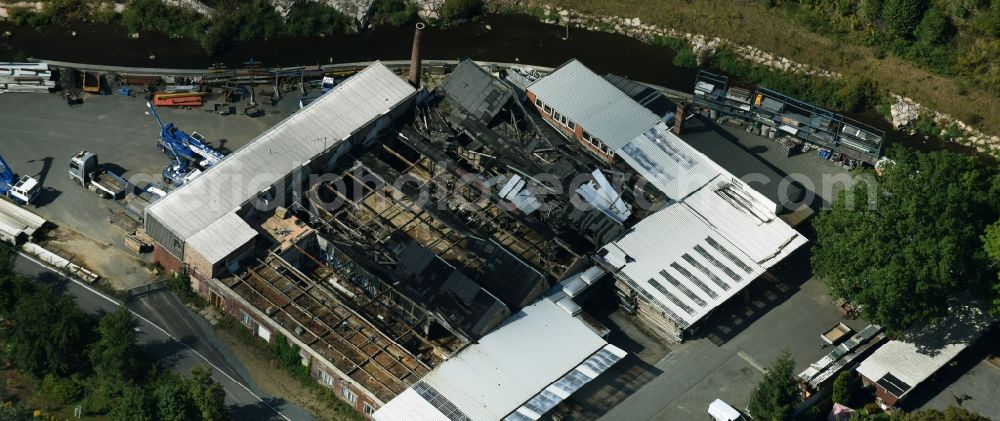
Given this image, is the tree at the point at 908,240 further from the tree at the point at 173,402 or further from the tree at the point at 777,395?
the tree at the point at 173,402

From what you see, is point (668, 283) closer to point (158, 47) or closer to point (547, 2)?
point (547, 2)

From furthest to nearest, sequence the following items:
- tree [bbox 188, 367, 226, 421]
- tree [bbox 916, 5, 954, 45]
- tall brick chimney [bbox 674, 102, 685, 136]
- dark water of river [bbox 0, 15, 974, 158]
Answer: tree [bbox 916, 5, 954, 45] → dark water of river [bbox 0, 15, 974, 158] → tall brick chimney [bbox 674, 102, 685, 136] → tree [bbox 188, 367, 226, 421]

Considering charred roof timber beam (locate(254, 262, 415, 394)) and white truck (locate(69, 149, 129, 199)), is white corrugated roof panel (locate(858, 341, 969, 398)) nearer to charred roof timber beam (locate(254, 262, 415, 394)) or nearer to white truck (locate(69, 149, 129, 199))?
charred roof timber beam (locate(254, 262, 415, 394))

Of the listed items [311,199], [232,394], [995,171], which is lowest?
[232,394]

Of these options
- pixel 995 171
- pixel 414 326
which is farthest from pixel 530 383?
pixel 995 171

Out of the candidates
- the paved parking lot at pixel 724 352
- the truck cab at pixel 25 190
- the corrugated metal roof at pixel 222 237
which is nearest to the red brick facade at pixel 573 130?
the paved parking lot at pixel 724 352

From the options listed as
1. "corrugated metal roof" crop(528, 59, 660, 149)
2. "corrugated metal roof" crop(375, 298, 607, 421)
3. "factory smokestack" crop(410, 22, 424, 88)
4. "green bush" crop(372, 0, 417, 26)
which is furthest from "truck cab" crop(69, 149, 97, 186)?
"corrugated metal roof" crop(528, 59, 660, 149)

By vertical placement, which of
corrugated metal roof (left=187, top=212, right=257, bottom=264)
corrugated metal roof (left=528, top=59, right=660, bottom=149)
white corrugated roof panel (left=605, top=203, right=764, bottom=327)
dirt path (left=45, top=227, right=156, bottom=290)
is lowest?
dirt path (left=45, top=227, right=156, bottom=290)
